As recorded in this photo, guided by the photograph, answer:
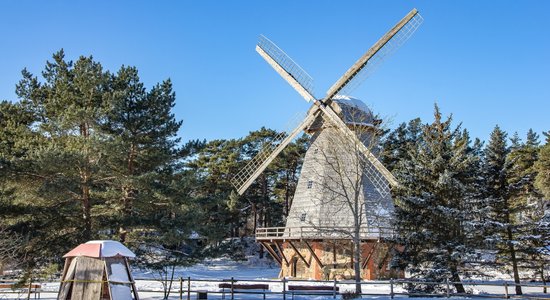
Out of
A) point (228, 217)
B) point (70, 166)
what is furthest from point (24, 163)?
point (228, 217)

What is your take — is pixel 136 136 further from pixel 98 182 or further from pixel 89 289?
pixel 89 289

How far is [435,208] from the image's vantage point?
58.7ft

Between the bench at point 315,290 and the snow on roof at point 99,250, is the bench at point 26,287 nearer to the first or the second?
the snow on roof at point 99,250

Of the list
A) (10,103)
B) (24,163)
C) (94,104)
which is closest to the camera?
(24,163)

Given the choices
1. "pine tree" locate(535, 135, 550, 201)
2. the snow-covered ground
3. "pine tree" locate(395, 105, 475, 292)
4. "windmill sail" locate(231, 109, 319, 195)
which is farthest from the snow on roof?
"pine tree" locate(535, 135, 550, 201)

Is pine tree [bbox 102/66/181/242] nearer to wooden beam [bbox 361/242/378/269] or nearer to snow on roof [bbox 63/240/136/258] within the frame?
snow on roof [bbox 63/240/136/258]

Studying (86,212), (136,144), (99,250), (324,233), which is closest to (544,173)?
(324,233)

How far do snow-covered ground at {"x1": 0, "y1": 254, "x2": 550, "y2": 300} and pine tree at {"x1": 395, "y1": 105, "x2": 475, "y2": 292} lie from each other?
5.60 ft

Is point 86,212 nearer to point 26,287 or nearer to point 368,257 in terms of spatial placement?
point 26,287

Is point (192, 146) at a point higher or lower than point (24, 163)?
higher

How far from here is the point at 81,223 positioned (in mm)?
18641

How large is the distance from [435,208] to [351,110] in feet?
33.1

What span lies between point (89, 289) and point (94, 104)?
9.73 meters

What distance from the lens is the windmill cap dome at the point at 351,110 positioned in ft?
86.2
